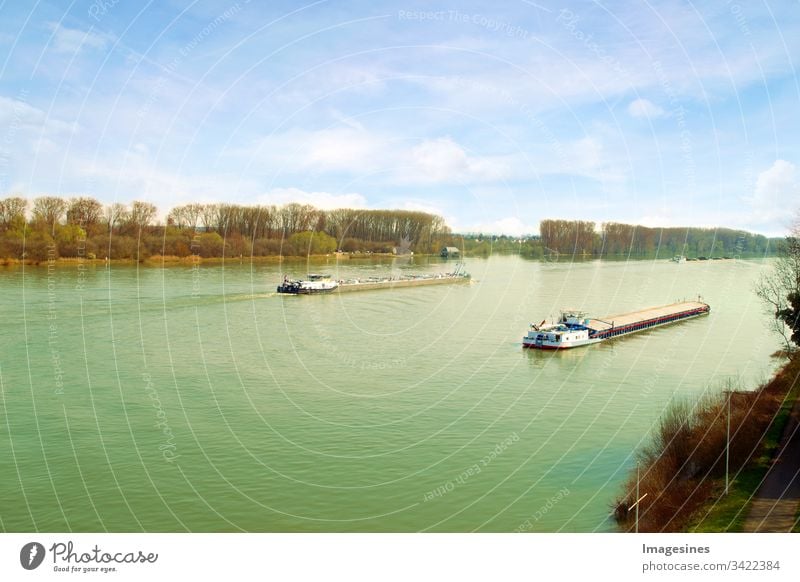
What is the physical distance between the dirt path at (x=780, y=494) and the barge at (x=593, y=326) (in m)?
9.44

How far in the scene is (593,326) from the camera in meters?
21.3

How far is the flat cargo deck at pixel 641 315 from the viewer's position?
2166 centimetres

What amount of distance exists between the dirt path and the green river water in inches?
59.8

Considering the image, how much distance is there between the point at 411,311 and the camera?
24719 millimetres

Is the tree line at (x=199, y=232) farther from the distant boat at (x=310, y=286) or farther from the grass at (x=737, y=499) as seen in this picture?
the grass at (x=737, y=499)

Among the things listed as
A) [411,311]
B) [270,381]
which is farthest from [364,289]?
[270,381]

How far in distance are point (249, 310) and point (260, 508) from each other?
1604cm

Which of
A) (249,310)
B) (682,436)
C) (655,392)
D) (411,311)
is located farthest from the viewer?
(411,311)

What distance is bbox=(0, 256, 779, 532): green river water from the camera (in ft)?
25.4

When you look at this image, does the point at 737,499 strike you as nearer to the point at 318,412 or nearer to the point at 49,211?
the point at 318,412

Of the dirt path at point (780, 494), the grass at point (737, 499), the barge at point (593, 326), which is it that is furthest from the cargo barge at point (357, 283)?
the dirt path at point (780, 494)

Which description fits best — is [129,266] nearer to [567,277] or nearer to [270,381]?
[567,277]
